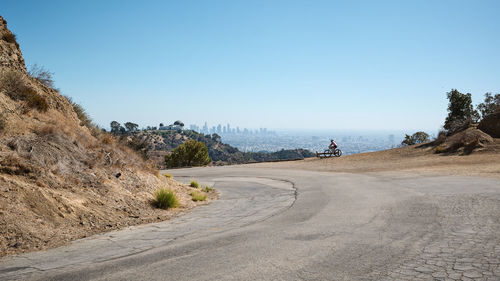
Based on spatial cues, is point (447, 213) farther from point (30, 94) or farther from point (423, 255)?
point (30, 94)

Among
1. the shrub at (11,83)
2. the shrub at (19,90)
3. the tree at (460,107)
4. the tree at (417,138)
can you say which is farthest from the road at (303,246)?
Answer: the tree at (417,138)

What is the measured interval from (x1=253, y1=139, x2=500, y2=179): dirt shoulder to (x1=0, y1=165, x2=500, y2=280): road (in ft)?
26.8

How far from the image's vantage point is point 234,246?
5.57 metres

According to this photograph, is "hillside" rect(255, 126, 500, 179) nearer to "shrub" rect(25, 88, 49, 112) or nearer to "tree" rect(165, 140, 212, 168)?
"shrub" rect(25, 88, 49, 112)

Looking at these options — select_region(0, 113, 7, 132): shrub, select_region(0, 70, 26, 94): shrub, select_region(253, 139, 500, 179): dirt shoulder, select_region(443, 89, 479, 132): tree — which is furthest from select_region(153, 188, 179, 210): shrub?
select_region(443, 89, 479, 132): tree

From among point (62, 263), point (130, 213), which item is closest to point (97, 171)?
point (130, 213)

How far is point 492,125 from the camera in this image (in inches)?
1041

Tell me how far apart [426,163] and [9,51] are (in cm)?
2377

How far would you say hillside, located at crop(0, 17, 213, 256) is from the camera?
615 centimetres

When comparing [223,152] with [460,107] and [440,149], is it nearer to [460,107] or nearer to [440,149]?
[460,107]

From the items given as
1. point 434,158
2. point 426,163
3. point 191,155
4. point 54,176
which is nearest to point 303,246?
point 54,176

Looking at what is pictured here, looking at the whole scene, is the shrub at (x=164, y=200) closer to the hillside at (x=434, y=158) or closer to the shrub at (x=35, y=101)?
the shrub at (x=35, y=101)

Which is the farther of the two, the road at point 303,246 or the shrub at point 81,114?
the shrub at point 81,114

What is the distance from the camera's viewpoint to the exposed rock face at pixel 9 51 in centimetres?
1200
